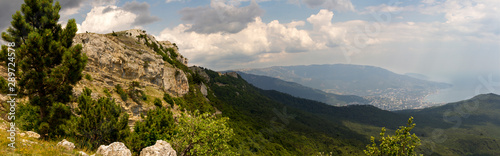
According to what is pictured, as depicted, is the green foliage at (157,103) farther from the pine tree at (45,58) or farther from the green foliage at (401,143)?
the green foliage at (401,143)

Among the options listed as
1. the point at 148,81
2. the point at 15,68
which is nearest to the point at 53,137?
the point at 15,68

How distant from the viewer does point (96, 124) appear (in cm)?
2291

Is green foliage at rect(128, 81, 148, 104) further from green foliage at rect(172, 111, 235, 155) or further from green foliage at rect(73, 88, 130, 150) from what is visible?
green foliage at rect(172, 111, 235, 155)

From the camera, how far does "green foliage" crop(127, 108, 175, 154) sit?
27.1 metres

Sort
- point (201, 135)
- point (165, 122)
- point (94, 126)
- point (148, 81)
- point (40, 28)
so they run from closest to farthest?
point (40, 28) < point (94, 126) < point (201, 135) < point (165, 122) < point (148, 81)

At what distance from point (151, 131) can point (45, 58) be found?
15.5m

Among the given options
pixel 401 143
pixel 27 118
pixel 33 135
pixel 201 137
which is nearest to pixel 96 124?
pixel 33 135

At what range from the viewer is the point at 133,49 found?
67.7 m

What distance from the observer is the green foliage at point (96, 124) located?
21953 mm

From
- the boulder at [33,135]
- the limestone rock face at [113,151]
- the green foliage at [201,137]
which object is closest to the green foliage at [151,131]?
the green foliage at [201,137]

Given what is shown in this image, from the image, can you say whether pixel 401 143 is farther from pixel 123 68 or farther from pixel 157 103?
pixel 123 68

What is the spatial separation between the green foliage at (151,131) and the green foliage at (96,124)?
218 centimetres

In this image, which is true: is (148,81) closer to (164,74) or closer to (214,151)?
(164,74)

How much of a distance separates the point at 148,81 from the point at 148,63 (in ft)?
20.0
